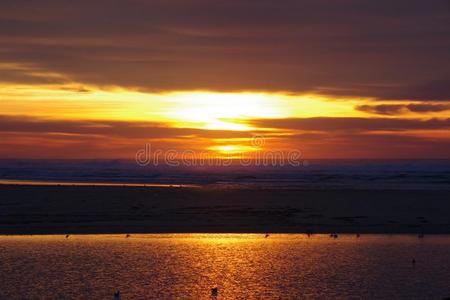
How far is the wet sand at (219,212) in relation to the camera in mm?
35312

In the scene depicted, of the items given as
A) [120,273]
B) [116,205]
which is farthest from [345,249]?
[116,205]

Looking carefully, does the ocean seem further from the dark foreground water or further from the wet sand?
the dark foreground water

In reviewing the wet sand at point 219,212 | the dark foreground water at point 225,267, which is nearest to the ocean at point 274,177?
the wet sand at point 219,212

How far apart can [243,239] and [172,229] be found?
18.4 ft

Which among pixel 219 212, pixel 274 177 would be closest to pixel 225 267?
pixel 219 212

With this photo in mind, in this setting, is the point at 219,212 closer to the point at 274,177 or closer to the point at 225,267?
the point at 225,267

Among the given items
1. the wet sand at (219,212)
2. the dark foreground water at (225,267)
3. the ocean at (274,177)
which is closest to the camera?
the dark foreground water at (225,267)

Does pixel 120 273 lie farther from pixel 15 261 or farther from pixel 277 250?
pixel 277 250

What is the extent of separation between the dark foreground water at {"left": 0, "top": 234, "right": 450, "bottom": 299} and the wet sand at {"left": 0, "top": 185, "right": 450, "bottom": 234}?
11.2 ft

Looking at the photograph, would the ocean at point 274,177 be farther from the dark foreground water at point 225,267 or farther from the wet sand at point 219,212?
the dark foreground water at point 225,267

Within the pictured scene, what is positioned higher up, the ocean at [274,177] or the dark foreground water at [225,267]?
the ocean at [274,177]

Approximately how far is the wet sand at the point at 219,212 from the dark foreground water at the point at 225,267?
11.2 feet

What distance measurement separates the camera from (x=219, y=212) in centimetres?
4228

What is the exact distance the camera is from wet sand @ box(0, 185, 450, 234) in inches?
1390
